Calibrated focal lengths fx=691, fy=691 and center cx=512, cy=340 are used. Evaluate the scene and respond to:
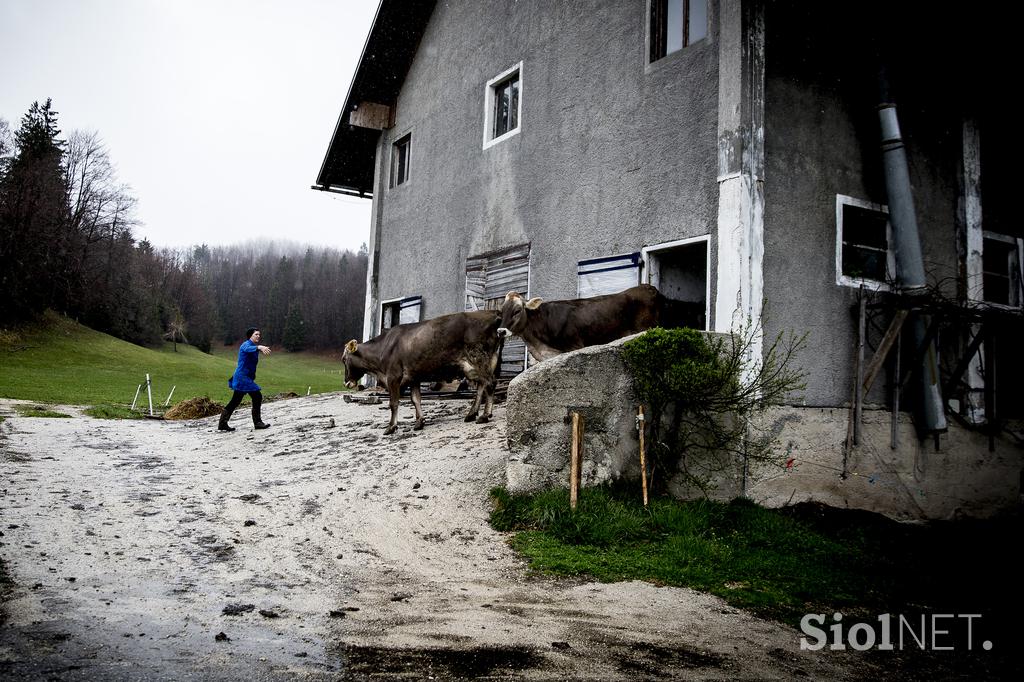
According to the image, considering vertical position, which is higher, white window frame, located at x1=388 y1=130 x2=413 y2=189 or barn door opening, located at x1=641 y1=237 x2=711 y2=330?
white window frame, located at x1=388 y1=130 x2=413 y2=189

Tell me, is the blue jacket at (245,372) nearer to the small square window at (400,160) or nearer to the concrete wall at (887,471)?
the small square window at (400,160)

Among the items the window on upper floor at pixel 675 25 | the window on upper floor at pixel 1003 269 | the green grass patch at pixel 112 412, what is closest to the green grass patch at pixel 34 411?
the green grass patch at pixel 112 412

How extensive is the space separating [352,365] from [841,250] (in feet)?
28.6

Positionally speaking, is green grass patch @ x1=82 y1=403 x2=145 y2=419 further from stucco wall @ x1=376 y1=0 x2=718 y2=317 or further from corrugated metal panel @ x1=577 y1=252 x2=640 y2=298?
corrugated metal panel @ x1=577 y1=252 x2=640 y2=298

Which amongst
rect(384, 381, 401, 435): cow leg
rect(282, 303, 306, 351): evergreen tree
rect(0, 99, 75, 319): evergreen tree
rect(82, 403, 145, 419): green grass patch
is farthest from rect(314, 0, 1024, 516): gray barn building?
rect(282, 303, 306, 351): evergreen tree

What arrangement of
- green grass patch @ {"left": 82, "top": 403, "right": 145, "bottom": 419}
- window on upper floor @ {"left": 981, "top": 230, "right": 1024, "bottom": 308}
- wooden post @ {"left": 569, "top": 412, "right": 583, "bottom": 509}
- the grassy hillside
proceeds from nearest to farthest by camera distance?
wooden post @ {"left": 569, "top": 412, "right": 583, "bottom": 509}
window on upper floor @ {"left": 981, "top": 230, "right": 1024, "bottom": 308}
green grass patch @ {"left": 82, "top": 403, "right": 145, "bottom": 419}
the grassy hillside

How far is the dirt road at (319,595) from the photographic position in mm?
3736

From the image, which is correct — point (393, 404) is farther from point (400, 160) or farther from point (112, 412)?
point (112, 412)

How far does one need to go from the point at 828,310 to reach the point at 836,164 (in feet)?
6.91

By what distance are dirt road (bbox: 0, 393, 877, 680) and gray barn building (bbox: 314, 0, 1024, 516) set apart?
Answer: 13.8ft

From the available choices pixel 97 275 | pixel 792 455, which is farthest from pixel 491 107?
pixel 97 275

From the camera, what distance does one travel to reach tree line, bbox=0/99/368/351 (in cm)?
4588

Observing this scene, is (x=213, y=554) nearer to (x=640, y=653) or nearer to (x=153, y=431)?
(x=640, y=653)

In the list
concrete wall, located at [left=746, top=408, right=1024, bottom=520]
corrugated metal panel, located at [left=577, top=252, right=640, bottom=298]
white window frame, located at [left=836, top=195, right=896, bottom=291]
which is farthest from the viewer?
corrugated metal panel, located at [left=577, top=252, right=640, bottom=298]
